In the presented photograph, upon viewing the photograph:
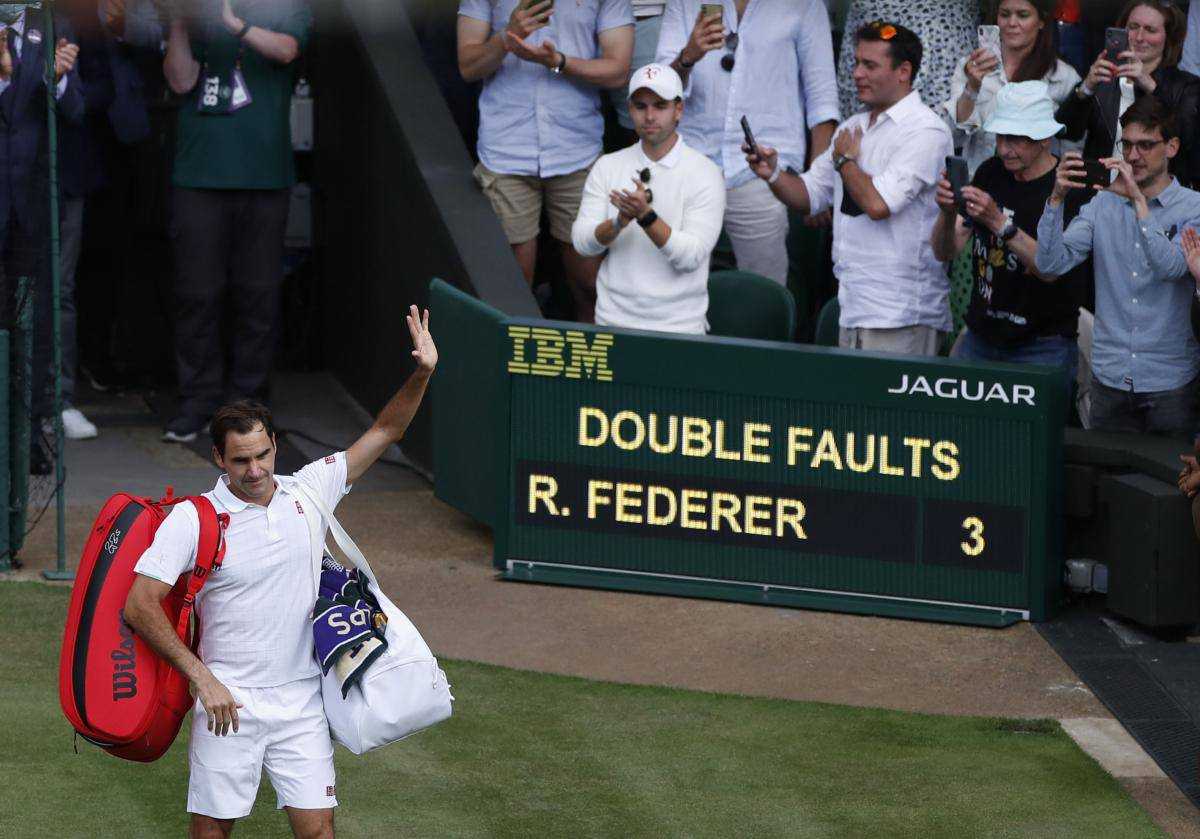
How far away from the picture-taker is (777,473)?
9.84 meters

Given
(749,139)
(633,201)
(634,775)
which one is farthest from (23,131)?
(634,775)

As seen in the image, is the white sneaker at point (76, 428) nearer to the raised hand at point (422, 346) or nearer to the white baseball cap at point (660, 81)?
the white baseball cap at point (660, 81)

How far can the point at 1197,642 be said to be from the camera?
30.8 feet

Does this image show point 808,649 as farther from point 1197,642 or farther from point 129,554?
point 129,554

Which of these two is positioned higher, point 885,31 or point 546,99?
point 885,31

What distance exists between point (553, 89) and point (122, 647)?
6054 mm

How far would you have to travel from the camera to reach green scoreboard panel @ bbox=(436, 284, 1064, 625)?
31.2 feet

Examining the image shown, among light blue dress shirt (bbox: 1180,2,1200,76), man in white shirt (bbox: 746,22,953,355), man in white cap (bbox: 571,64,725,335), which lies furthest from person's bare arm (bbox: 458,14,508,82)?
light blue dress shirt (bbox: 1180,2,1200,76)

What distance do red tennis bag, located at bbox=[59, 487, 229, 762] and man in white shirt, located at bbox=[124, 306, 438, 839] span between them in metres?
0.06

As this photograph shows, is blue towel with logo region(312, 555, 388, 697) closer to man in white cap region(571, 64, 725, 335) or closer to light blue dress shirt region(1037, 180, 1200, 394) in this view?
man in white cap region(571, 64, 725, 335)

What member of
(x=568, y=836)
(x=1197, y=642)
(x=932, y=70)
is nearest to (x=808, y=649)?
(x=1197, y=642)

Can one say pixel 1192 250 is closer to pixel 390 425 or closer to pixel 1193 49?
pixel 1193 49

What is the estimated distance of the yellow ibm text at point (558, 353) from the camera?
1005 cm

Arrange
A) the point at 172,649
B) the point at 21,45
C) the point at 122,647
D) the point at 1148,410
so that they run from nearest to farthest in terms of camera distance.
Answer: the point at 172,649 → the point at 122,647 → the point at 1148,410 → the point at 21,45
